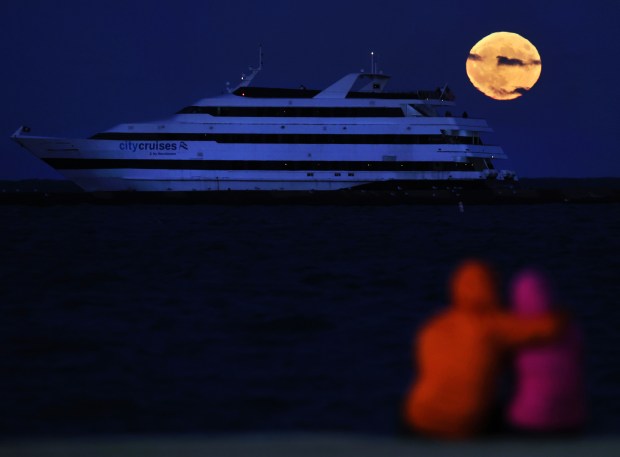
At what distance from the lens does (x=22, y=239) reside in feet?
125

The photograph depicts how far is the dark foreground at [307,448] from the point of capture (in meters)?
5.23

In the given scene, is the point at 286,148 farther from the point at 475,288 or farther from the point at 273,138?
the point at 475,288

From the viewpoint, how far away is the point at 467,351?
5.78 metres

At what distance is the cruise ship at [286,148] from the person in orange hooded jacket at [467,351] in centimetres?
4988

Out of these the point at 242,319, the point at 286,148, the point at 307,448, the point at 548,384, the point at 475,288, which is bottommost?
the point at 242,319

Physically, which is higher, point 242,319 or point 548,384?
point 548,384

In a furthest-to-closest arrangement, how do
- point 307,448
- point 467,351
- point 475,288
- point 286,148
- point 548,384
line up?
point 286,148 → point 548,384 → point 467,351 → point 475,288 → point 307,448

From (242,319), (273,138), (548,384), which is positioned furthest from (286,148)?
(548,384)

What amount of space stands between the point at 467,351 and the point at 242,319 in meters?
12.1

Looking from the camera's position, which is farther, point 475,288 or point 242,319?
point 242,319

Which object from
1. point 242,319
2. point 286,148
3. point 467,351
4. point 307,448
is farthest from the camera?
point 286,148

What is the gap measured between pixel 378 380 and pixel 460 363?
6.89 m

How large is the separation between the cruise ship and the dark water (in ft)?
48.4

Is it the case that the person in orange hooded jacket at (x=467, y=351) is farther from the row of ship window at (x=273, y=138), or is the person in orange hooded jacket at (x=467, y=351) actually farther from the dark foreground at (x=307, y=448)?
the row of ship window at (x=273, y=138)
